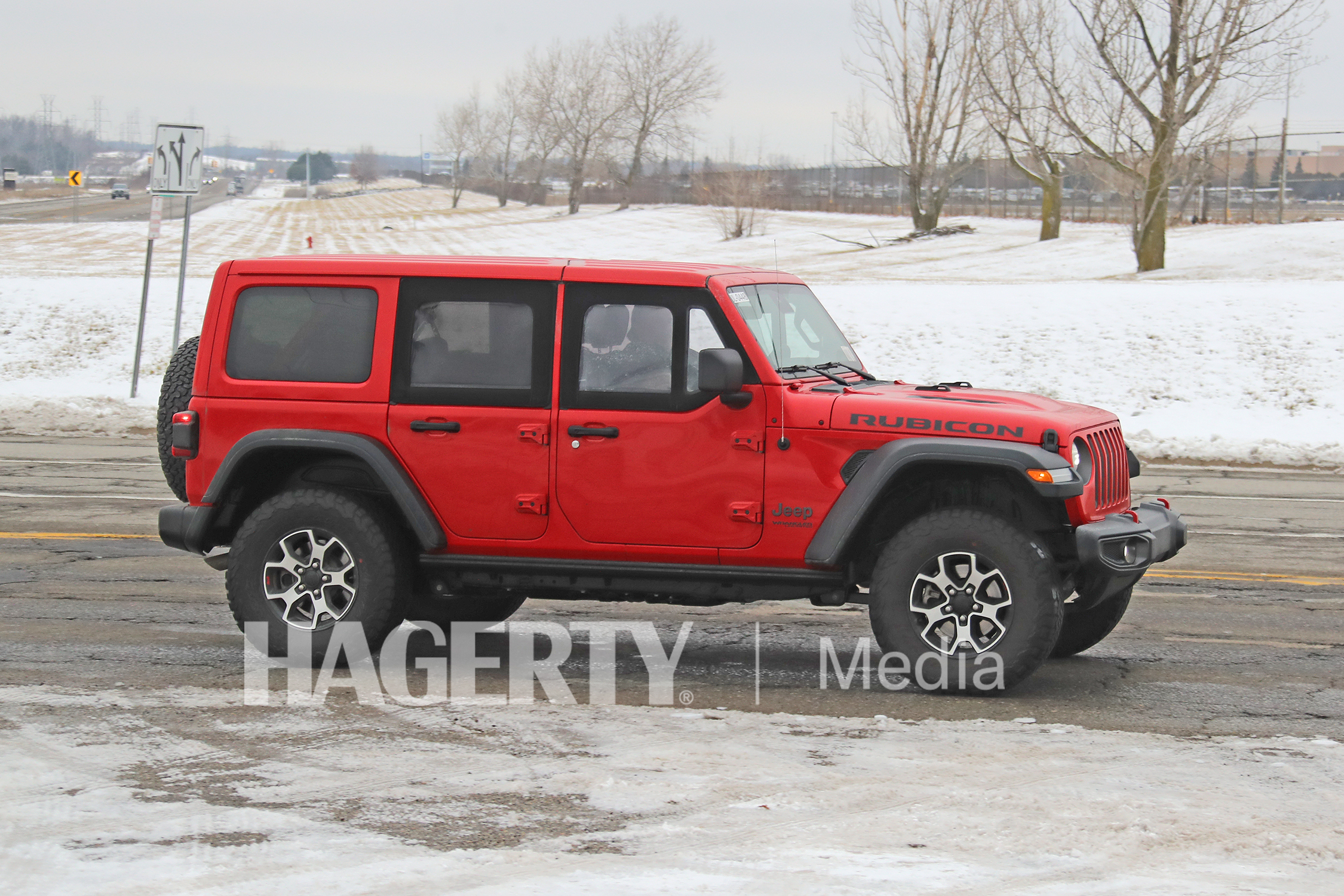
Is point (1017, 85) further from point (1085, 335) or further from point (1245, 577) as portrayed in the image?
point (1245, 577)

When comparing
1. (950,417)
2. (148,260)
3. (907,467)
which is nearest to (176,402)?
(907,467)

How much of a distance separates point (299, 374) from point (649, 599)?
6.30ft

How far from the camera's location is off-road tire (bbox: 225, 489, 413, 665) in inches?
250

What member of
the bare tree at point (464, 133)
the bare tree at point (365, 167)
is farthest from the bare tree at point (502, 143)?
the bare tree at point (365, 167)

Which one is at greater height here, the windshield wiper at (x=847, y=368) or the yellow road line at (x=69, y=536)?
the windshield wiper at (x=847, y=368)

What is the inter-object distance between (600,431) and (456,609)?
176cm

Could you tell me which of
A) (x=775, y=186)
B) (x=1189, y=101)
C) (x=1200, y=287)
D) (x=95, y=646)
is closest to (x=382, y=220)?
(x=775, y=186)

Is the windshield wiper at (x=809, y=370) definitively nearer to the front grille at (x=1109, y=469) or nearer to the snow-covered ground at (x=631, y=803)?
the front grille at (x=1109, y=469)

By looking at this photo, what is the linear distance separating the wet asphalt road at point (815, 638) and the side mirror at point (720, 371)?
1348mm

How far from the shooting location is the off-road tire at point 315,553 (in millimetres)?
6344

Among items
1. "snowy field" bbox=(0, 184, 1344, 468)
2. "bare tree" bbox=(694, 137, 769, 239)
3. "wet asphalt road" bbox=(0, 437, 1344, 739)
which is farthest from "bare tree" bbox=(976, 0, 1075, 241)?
"wet asphalt road" bbox=(0, 437, 1344, 739)

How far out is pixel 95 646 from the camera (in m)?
6.79

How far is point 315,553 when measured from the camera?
6.44m

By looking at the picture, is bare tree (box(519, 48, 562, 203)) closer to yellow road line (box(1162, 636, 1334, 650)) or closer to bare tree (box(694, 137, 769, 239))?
bare tree (box(694, 137, 769, 239))
